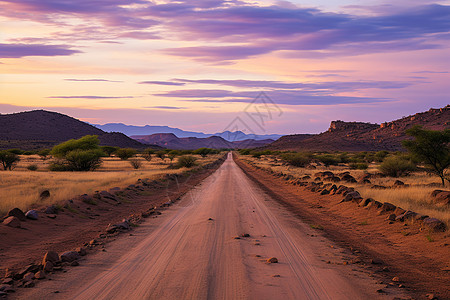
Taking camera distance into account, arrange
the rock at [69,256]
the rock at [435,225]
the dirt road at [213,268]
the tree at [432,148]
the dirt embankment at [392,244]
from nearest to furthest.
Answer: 1. the dirt road at [213,268]
2. the dirt embankment at [392,244]
3. the rock at [69,256]
4. the rock at [435,225]
5. the tree at [432,148]

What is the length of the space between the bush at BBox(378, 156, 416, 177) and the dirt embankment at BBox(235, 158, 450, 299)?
A: 17864 mm

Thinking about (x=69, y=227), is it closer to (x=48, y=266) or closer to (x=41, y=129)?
(x=48, y=266)

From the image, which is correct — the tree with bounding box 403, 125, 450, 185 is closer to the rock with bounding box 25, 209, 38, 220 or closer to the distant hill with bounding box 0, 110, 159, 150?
the rock with bounding box 25, 209, 38, 220

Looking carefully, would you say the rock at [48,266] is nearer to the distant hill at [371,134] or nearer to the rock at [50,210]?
the rock at [50,210]

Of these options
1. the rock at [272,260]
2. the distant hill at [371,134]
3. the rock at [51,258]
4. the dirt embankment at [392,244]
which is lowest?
the dirt embankment at [392,244]

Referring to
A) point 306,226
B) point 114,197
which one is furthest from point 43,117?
point 306,226

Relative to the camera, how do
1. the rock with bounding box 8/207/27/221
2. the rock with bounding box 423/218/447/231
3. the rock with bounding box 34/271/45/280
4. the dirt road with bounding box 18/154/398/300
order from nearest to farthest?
the dirt road with bounding box 18/154/398/300, the rock with bounding box 34/271/45/280, the rock with bounding box 423/218/447/231, the rock with bounding box 8/207/27/221

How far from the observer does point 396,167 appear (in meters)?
31.2

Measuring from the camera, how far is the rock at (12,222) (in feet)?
33.4

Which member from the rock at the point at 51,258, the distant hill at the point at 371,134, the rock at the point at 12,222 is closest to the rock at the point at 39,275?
the rock at the point at 51,258

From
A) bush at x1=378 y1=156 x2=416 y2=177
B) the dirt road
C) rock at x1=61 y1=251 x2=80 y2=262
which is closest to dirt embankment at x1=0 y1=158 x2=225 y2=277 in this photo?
rock at x1=61 y1=251 x2=80 y2=262

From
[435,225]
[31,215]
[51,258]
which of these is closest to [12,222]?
[31,215]

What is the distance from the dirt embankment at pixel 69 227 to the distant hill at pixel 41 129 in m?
101

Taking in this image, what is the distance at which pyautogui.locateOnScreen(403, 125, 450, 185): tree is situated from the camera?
22969mm
